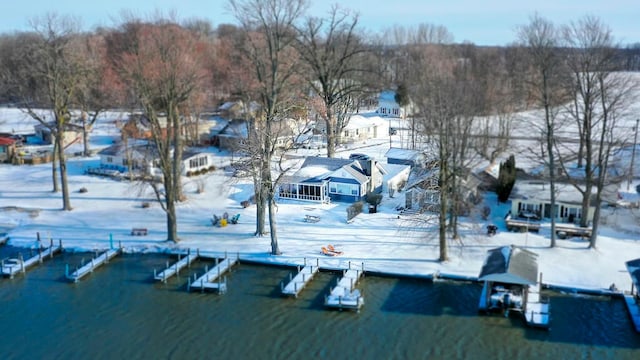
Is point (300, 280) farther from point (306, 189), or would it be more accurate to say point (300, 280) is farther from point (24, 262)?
point (24, 262)

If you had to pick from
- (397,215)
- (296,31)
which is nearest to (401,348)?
(397,215)

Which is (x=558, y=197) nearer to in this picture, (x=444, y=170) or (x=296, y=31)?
(x=444, y=170)

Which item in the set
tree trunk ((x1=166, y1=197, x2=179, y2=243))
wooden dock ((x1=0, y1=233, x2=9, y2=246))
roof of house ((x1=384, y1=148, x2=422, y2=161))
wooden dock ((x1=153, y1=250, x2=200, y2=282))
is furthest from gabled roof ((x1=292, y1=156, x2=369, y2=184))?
wooden dock ((x1=0, y1=233, x2=9, y2=246))

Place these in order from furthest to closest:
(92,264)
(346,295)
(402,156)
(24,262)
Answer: (402,156) → (24,262) → (92,264) → (346,295)

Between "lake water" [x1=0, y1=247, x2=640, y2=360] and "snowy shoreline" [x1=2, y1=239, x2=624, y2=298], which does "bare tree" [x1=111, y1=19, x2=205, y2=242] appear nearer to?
"snowy shoreline" [x1=2, y1=239, x2=624, y2=298]

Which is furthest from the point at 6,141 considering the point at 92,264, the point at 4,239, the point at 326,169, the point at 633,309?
the point at 633,309

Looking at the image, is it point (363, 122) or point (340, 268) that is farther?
point (363, 122)
